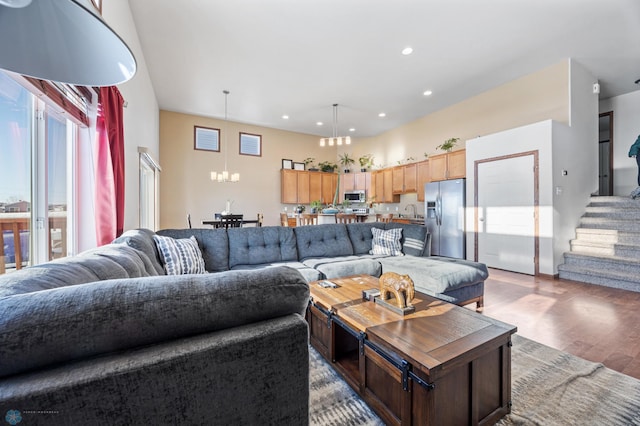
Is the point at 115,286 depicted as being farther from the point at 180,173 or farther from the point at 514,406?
the point at 180,173

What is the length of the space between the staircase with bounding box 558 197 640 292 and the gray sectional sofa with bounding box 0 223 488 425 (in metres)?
5.04

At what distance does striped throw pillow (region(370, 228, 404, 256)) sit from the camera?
3.57m

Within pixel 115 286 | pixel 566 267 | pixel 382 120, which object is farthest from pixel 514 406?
pixel 382 120

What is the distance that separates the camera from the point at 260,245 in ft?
10.3

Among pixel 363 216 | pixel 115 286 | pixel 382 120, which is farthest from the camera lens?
pixel 382 120

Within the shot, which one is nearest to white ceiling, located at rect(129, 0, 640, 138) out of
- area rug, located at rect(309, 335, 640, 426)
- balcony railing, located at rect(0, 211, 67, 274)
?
balcony railing, located at rect(0, 211, 67, 274)

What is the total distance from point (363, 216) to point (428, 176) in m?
1.82

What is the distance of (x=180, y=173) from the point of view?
6289 millimetres

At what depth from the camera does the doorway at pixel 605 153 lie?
5.49 m

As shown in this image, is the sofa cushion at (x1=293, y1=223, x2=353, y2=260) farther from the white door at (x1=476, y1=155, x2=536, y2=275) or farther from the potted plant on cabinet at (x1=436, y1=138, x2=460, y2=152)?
the potted plant on cabinet at (x1=436, y1=138, x2=460, y2=152)

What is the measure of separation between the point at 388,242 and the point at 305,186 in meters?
4.46

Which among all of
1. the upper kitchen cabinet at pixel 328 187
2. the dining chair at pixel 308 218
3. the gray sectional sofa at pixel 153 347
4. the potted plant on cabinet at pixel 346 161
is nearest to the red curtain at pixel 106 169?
the gray sectional sofa at pixel 153 347

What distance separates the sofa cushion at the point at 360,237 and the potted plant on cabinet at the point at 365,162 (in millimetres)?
4386

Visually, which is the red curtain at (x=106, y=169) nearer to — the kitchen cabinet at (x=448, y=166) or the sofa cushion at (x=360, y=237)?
the sofa cushion at (x=360, y=237)
